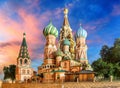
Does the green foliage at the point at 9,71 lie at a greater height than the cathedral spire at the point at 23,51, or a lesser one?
lesser

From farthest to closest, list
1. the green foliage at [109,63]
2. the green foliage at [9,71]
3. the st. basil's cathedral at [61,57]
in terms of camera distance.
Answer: the green foliage at [9,71] → the st. basil's cathedral at [61,57] → the green foliage at [109,63]

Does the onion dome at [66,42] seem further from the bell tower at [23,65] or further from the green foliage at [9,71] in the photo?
the green foliage at [9,71]

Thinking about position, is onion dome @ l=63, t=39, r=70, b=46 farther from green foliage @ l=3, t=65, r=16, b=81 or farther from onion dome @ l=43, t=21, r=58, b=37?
green foliage @ l=3, t=65, r=16, b=81

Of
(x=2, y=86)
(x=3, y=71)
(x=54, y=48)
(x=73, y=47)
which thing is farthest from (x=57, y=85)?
(x=3, y=71)

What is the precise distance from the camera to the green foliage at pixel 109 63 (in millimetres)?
43656

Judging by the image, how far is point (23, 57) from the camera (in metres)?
61.1

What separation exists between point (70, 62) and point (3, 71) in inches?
972

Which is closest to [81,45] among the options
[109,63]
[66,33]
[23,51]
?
[66,33]

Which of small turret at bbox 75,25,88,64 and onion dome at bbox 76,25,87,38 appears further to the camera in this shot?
onion dome at bbox 76,25,87,38

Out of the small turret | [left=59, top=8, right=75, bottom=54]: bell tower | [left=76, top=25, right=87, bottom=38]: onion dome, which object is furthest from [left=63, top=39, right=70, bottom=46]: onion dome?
[left=76, top=25, right=87, bottom=38]: onion dome

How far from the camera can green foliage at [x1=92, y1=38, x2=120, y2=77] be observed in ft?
143

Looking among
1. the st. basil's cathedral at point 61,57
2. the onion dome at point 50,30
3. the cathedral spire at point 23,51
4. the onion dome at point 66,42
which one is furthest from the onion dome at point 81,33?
the cathedral spire at point 23,51

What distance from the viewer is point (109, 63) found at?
150 ft

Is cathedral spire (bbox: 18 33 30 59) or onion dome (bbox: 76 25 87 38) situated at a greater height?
onion dome (bbox: 76 25 87 38)
